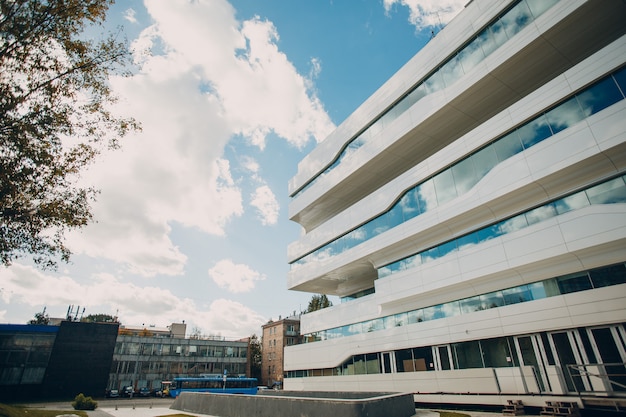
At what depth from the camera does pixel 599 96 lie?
48.9 feet

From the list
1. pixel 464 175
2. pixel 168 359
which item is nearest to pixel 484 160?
pixel 464 175

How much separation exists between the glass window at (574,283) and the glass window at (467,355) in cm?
579

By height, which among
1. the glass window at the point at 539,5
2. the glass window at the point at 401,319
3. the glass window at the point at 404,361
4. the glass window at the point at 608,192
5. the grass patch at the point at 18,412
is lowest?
the grass patch at the point at 18,412

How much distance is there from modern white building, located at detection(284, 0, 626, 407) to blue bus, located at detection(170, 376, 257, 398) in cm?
2088

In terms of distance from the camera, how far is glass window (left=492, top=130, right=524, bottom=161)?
17844 mm

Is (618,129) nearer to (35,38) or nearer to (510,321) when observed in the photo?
(510,321)

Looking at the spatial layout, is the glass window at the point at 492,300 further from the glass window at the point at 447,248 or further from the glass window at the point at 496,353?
the glass window at the point at 447,248

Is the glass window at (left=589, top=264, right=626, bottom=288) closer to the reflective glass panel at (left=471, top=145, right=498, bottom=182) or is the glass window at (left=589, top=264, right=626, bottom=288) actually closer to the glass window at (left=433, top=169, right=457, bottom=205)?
the reflective glass panel at (left=471, top=145, right=498, bottom=182)

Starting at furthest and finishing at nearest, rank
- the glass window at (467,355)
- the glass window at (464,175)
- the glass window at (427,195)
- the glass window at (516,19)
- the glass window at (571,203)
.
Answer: the glass window at (427,195) < the glass window at (464,175) < the glass window at (467,355) < the glass window at (516,19) < the glass window at (571,203)

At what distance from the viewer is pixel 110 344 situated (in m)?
43.2

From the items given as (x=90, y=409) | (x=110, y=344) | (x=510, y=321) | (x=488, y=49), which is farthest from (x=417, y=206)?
(x=110, y=344)

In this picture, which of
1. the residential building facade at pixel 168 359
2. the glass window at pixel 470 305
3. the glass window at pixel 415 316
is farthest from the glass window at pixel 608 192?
the residential building facade at pixel 168 359

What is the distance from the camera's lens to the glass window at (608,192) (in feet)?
46.7

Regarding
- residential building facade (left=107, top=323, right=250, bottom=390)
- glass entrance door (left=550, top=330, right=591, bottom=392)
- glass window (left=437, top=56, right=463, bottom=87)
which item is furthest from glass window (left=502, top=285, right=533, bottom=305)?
residential building facade (left=107, top=323, right=250, bottom=390)
